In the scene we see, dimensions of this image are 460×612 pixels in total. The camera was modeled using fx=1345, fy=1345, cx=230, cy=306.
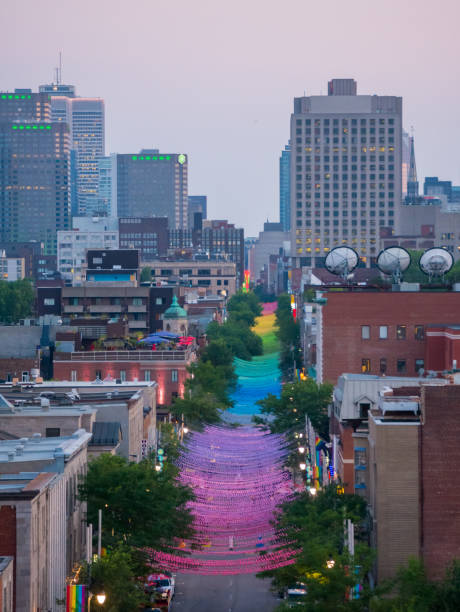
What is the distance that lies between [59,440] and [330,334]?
4279 centimetres

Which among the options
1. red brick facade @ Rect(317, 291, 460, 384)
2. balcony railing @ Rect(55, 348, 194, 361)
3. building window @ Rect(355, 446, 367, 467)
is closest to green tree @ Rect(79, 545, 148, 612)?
building window @ Rect(355, 446, 367, 467)

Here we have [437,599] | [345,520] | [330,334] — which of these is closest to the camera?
[437,599]

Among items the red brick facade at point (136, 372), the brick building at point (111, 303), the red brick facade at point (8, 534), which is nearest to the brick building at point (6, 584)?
the red brick facade at point (8, 534)

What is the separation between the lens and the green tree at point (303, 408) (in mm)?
87688

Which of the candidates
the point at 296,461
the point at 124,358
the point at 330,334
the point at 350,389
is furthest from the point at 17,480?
the point at 124,358

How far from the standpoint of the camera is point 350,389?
6581 cm

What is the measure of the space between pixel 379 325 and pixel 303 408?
11898 millimetres

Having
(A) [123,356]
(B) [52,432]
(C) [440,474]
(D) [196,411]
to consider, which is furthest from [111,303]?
(C) [440,474]

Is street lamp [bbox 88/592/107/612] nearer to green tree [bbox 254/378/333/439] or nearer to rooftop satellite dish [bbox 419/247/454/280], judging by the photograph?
green tree [bbox 254/378/333/439]

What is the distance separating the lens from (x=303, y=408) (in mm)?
88250

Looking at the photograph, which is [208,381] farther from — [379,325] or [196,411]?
[379,325]

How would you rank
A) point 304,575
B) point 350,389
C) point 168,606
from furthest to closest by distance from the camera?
point 350,389 → point 168,606 → point 304,575

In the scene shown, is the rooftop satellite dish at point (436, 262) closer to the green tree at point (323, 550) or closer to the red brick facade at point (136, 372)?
the red brick facade at point (136, 372)

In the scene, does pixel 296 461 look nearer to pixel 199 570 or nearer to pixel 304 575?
pixel 199 570
